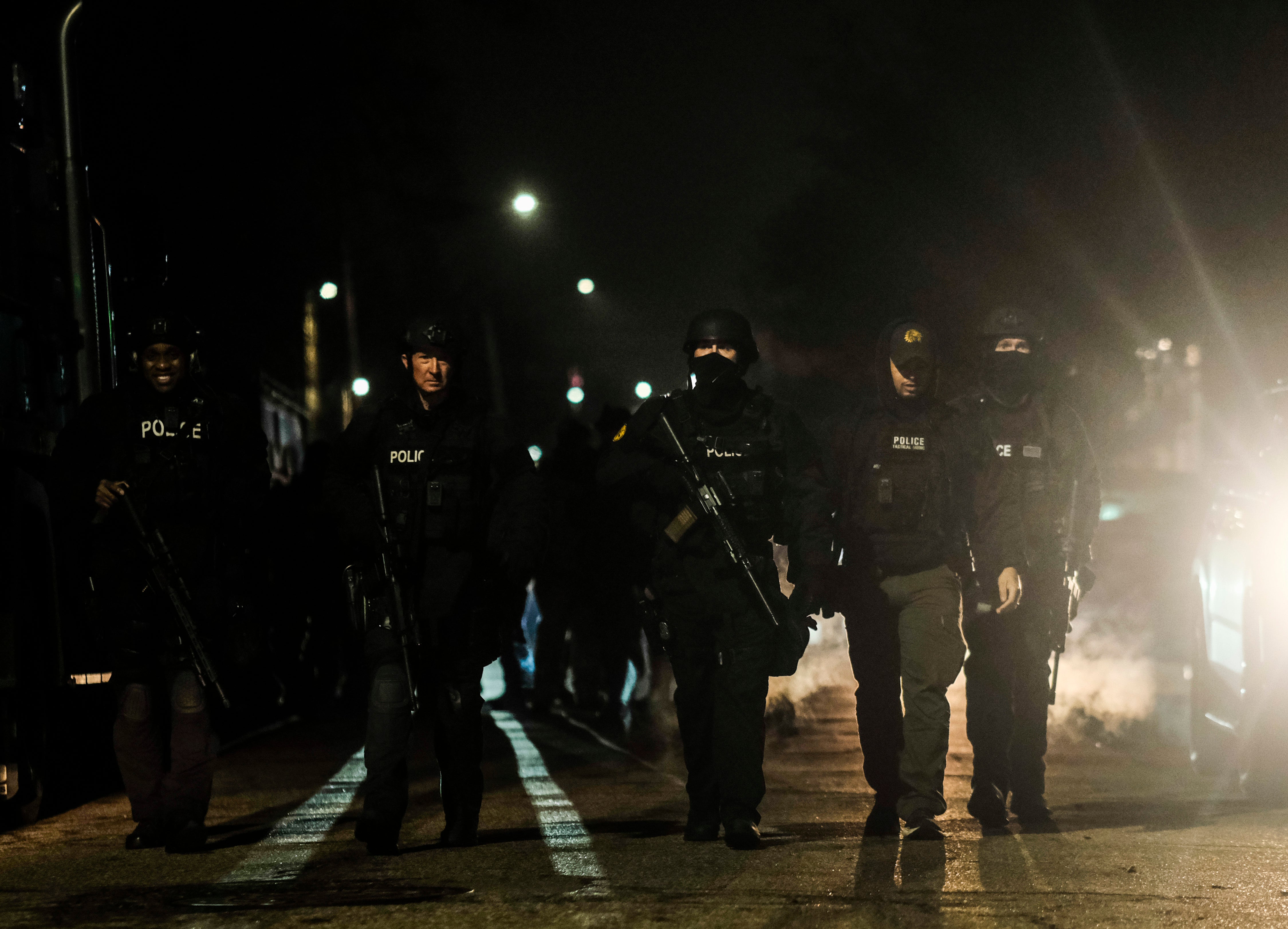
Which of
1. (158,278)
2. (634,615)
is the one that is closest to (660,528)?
(158,278)

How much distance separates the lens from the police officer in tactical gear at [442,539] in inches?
240

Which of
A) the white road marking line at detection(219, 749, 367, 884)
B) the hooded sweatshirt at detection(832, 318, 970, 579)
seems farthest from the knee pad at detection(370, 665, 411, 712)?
the hooded sweatshirt at detection(832, 318, 970, 579)

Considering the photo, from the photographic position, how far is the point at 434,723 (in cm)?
622

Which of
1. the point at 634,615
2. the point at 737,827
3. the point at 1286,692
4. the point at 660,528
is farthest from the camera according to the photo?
the point at 634,615

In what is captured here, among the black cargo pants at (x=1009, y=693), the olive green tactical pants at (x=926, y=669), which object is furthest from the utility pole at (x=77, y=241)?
the black cargo pants at (x=1009, y=693)

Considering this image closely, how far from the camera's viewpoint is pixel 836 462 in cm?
→ 681

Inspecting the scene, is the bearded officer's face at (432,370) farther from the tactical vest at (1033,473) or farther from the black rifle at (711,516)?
the tactical vest at (1033,473)

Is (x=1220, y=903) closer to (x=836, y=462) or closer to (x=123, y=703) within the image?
(x=836, y=462)

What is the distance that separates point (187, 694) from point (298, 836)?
0.71 meters

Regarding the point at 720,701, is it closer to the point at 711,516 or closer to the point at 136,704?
the point at 711,516

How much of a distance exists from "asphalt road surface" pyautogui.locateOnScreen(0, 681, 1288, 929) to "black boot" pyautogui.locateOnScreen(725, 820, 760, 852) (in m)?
0.05

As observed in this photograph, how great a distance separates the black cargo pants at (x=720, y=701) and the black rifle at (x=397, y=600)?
993mm

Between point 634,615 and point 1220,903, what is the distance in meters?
7.63

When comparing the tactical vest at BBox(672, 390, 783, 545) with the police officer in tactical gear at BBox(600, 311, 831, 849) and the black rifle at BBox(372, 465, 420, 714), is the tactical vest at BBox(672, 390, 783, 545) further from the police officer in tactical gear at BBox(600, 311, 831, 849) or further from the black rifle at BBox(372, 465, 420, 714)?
the black rifle at BBox(372, 465, 420, 714)
